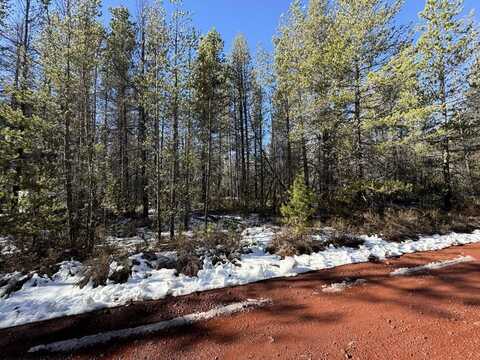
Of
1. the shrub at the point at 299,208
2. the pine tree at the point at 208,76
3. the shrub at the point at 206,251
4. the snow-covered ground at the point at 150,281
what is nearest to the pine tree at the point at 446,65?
the shrub at the point at 299,208

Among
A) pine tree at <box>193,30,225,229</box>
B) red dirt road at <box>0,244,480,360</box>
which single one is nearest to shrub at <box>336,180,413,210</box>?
red dirt road at <box>0,244,480,360</box>

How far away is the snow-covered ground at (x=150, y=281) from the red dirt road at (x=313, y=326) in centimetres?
32

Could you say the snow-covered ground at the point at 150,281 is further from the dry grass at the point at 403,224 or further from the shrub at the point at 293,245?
the dry grass at the point at 403,224

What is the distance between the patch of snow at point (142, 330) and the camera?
340 cm

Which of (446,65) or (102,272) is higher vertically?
(446,65)

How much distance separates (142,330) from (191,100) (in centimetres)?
940

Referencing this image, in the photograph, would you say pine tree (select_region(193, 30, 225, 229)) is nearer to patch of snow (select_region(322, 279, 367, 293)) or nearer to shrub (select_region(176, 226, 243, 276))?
shrub (select_region(176, 226, 243, 276))

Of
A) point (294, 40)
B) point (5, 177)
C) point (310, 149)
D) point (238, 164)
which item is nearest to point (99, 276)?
point (5, 177)

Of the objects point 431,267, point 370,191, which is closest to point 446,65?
point 370,191

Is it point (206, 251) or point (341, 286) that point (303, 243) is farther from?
point (206, 251)

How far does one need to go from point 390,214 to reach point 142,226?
1156cm

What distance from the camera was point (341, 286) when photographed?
4.98 metres

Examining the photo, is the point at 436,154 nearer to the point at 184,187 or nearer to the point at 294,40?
the point at 294,40

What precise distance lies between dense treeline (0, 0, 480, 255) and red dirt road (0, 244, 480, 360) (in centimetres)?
365
